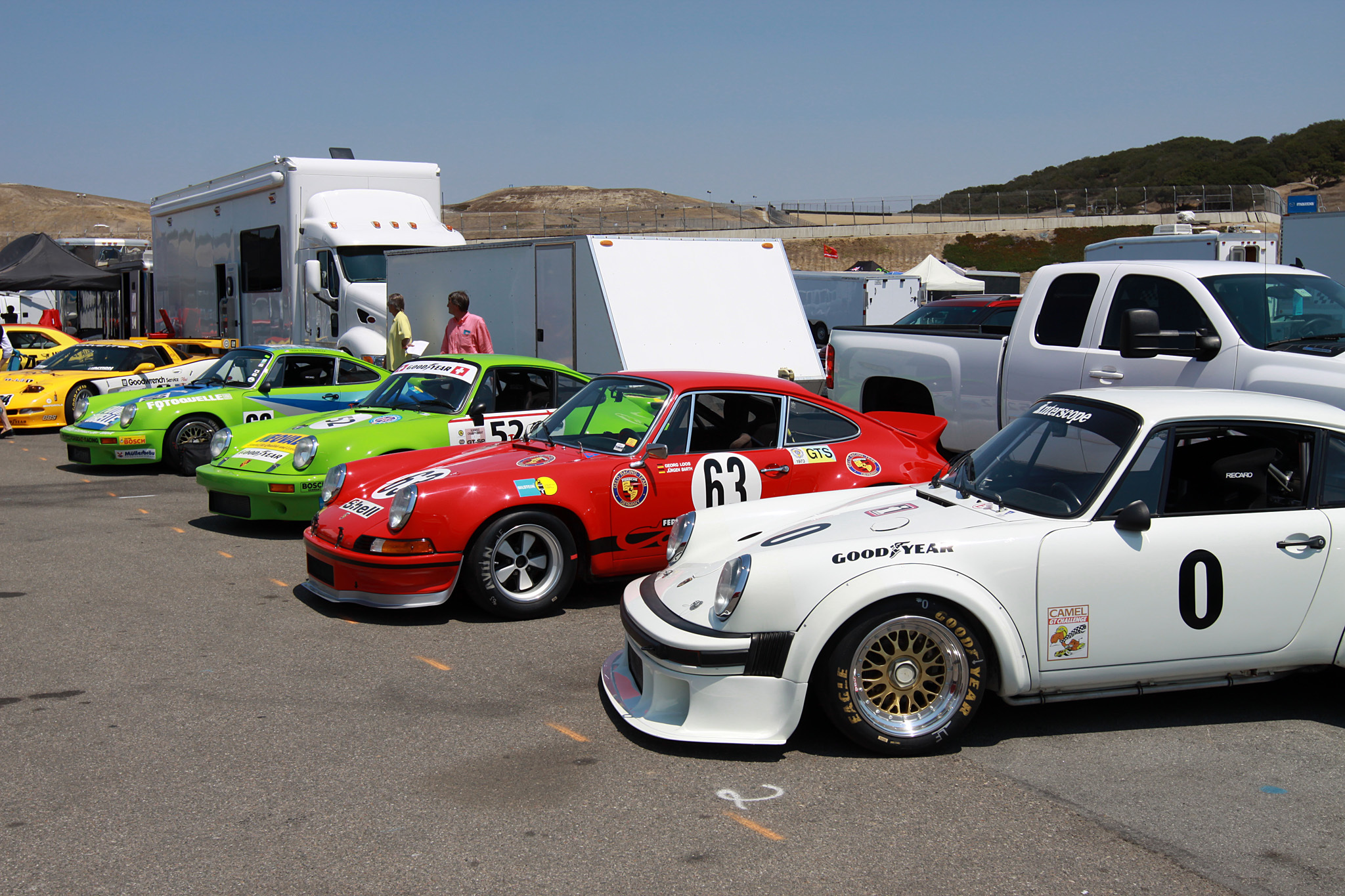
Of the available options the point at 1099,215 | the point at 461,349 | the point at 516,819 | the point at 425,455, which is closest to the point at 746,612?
the point at 516,819

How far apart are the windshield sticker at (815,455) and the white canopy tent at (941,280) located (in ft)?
73.2

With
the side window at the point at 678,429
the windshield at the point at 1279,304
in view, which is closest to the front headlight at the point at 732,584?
the side window at the point at 678,429

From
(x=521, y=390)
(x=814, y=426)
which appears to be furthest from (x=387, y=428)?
(x=814, y=426)

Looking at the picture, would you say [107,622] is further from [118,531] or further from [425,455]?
[118,531]

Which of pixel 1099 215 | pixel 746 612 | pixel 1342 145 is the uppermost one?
pixel 1342 145

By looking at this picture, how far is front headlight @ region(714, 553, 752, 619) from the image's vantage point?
152 inches

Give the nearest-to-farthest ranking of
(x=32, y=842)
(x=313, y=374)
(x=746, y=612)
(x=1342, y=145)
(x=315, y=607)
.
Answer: (x=32, y=842) < (x=746, y=612) < (x=315, y=607) < (x=313, y=374) < (x=1342, y=145)

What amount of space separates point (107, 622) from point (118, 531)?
2.80 meters

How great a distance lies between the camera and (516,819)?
342 cm

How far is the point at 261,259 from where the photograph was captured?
1605cm

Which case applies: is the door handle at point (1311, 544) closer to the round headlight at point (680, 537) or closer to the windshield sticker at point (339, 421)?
the round headlight at point (680, 537)

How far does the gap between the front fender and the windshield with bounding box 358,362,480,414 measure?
4854 millimetres

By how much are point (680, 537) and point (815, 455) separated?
189 centimetres

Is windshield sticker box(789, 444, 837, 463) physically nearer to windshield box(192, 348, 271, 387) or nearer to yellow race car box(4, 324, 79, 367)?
windshield box(192, 348, 271, 387)
